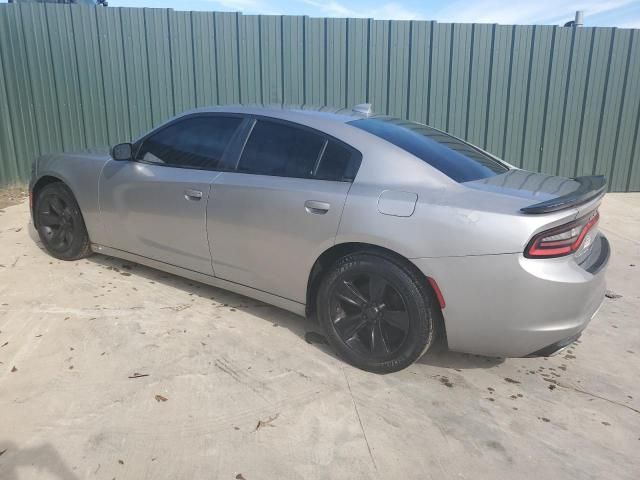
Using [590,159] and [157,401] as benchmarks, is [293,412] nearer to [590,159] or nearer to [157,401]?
[157,401]

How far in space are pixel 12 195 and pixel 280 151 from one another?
5.81m

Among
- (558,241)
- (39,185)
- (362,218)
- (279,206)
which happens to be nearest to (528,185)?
(558,241)

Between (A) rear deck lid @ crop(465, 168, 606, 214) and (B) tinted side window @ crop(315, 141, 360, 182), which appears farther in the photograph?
(B) tinted side window @ crop(315, 141, 360, 182)

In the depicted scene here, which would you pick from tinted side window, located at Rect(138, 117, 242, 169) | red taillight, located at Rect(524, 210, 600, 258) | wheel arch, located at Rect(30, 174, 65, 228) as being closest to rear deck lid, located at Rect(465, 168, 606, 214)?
red taillight, located at Rect(524, 210, 600, 258)

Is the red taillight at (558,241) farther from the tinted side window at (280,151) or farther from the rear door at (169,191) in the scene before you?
the rear door at (169,191)

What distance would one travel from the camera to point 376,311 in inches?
119

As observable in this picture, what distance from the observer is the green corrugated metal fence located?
742 cm

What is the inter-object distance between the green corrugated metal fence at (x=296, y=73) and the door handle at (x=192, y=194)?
14.1 feet

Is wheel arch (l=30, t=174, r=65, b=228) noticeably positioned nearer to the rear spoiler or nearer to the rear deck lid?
the rear deck lid

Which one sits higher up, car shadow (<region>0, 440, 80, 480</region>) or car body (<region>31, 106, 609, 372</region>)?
car body (<region>31, 106, 609, 372</region>)

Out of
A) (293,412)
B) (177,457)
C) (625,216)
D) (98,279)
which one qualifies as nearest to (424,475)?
(293,412)

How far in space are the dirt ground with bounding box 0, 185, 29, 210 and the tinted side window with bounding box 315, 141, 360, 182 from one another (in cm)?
552

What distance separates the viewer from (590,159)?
8.21m

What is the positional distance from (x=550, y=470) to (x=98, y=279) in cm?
366
